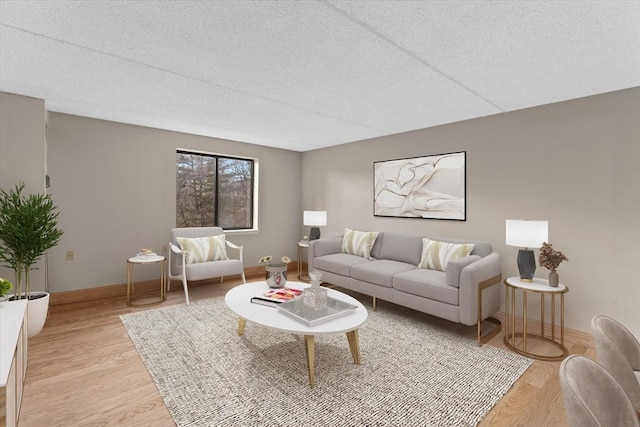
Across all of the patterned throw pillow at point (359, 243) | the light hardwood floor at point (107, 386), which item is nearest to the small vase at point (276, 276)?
the light hardwood floor at point (107, 386)

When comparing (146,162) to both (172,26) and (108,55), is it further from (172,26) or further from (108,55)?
(172,26)

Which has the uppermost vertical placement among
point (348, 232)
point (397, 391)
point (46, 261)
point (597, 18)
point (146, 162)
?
point (597, 18)

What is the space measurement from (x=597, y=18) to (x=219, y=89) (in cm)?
269

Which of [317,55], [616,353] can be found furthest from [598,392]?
[317,55]

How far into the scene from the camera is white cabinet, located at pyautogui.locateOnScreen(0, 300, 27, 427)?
1259 millimetres

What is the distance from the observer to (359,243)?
14.4 feet

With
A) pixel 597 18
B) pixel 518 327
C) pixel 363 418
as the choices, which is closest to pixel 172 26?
pixel 597 18

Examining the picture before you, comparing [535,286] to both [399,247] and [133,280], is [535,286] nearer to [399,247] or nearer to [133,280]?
[399,247]

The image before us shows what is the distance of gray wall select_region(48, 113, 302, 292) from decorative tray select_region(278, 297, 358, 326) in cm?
287

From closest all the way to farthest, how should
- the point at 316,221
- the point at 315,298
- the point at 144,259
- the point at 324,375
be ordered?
the point at 324,375 → the point at 315,298 → the point at 144,259 → the point at 316,221

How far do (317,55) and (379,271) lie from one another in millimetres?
2374

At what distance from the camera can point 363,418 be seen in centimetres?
180

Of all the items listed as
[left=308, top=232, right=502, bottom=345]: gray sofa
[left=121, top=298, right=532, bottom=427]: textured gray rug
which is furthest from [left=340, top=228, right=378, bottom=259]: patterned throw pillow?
[left=121, top=298, right=532, bottom=427]: textured gray rug

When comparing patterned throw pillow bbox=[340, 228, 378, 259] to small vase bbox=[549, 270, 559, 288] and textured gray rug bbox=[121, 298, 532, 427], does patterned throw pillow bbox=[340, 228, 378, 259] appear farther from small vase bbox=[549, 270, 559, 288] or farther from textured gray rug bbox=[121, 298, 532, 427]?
small vase bbox=[549, 270, 559, 288]
